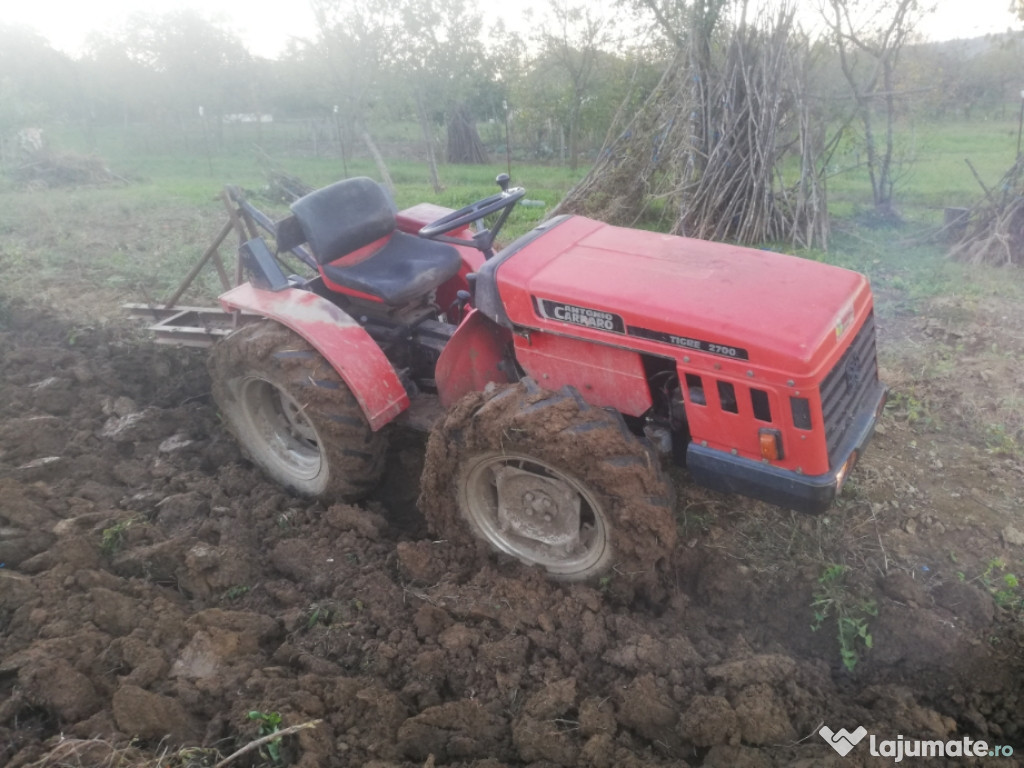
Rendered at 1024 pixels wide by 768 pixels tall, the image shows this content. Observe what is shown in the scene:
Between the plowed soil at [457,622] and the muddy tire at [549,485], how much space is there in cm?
14

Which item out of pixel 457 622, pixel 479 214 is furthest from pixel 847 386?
pixel 479 214

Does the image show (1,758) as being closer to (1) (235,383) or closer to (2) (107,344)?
(1) (235,383)

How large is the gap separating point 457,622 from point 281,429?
1748mm

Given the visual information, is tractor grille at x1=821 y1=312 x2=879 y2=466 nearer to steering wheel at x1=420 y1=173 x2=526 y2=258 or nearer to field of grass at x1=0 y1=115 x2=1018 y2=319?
steering wheel at x1=420 y1=173 x2=526 y2=258

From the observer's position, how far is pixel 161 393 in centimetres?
493

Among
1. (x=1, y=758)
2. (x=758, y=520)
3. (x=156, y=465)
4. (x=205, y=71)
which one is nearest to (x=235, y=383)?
(x=156, y=465)

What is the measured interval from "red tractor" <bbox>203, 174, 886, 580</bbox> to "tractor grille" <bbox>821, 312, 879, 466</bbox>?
0.05ft

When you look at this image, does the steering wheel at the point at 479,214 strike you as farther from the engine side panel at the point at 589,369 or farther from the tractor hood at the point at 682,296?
the engine side panel at the point at 589,369

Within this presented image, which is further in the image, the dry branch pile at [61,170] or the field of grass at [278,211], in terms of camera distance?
the dry branch pile at [61,170]

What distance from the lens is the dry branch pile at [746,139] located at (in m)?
8.92

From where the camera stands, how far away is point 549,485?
3227 millimetres

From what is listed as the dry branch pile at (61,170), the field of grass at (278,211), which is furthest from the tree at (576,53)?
the dry branch pile at (61,170)

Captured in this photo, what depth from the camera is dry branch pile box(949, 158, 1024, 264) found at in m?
8.01
